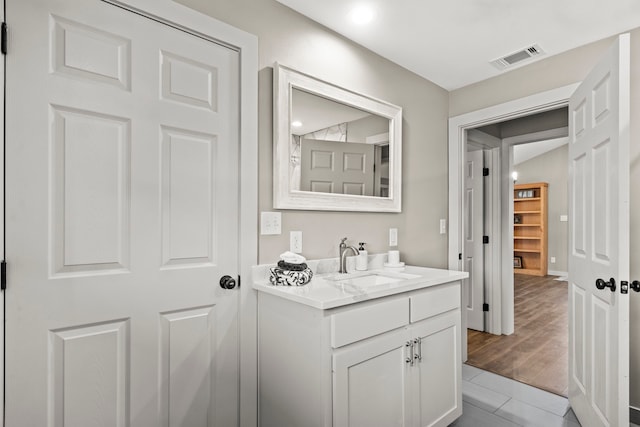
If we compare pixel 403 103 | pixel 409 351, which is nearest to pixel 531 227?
pixel 403 103

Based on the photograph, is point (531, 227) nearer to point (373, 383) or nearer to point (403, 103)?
point (403, 103)

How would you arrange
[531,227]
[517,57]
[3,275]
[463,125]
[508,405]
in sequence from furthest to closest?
1. [531,227]
2. [463,125]
3. [517,57]
4. [508,405]
5. [3,275]

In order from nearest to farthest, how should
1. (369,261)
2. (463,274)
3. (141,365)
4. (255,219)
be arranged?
(141,365) < (255,219) < (463,274) < (369,261)

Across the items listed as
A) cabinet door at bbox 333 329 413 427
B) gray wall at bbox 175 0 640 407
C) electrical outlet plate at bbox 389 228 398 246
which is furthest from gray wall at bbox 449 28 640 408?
cabinet door at bbox 333 329 413 427

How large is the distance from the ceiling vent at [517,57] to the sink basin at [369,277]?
168 centimetres

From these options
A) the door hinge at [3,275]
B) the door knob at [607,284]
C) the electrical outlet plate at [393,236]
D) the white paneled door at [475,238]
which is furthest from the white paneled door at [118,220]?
the white paneled door at [475,238]

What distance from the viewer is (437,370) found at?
1832 mm

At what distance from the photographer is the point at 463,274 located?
79.0 inches

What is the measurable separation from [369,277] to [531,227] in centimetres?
715

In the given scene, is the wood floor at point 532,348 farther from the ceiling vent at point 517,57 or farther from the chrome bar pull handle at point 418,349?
the ceiling vent at point 517,57

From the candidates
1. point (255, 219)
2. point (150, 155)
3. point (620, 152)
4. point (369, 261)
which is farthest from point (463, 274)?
point (150, 155)

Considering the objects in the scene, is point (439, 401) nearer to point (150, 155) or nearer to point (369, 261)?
point (369, 261)

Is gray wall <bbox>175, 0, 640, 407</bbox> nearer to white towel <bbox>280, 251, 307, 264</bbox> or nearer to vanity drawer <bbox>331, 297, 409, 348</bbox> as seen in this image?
white towel <bbox>280, 251, 307, 264</bbox>

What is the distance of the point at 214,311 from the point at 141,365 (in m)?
0.35
